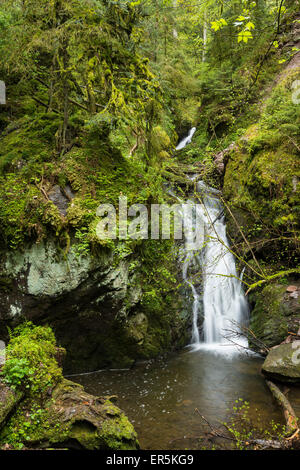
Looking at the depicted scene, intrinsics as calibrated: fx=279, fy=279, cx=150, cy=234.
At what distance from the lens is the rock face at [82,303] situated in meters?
4.88

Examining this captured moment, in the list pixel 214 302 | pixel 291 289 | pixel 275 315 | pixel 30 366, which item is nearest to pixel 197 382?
pixel 275 315

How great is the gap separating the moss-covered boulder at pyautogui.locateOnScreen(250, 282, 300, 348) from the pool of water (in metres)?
0.64

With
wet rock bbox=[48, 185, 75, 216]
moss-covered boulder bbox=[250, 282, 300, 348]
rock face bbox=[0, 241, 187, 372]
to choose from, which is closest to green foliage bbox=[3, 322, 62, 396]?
rock face bbox=[0, 241, 187, 372]

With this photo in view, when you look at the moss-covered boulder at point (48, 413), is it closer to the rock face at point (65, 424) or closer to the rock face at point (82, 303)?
the rock face at point (65, 424)

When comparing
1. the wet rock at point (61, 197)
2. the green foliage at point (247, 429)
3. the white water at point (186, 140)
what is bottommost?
the green foliage at point (247, 429)

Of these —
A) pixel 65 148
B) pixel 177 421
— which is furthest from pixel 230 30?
pixel 177 421

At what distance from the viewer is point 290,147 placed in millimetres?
7434

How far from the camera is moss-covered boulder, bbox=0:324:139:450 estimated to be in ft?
10.8

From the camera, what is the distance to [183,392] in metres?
5.21

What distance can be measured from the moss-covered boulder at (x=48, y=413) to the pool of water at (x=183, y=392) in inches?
30.6

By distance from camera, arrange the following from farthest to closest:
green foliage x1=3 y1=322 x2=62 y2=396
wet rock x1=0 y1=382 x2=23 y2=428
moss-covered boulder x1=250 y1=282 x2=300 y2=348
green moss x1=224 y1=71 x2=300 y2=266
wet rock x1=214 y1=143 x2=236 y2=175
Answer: wet rock x1=214 y1=143 x2=236 y2=175, green moss x1=224 y1=71 x2=300 y2=266, moss-covered boulder x1=250 y1=282 x2=300 y2=348, green foliage x1=3 y1=322 x2=62 y2=396, wet rock x1=0 y1=382 x2=23 y2=428

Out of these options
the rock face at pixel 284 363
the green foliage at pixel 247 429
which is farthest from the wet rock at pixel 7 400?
the rock face at pixel 284 363

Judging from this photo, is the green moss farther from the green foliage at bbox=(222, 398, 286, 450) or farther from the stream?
the green foliage at bbox=(222, 398, 286, 450)

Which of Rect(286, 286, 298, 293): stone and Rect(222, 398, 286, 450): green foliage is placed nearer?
Rect(222, 398, 286, 450): green foliage
